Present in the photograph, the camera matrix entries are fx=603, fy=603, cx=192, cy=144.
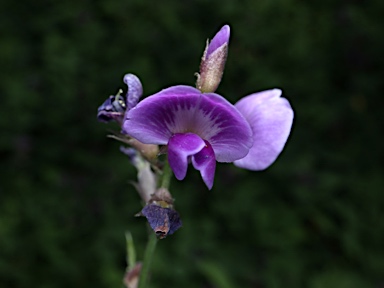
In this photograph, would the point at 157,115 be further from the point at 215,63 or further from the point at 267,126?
the point at 267,126

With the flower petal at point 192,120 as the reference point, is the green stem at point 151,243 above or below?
below

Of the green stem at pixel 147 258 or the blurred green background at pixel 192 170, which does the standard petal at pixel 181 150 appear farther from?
the blurred green background at pixel 192 170

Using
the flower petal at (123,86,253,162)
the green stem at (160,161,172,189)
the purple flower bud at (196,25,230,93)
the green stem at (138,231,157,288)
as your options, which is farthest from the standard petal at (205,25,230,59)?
the green stem at (138,231,157,288)

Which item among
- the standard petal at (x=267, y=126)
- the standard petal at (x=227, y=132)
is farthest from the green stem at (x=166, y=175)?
the standard petal at (x=267, y=126)

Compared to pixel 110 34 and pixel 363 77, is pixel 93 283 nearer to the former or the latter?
pixel 110 34

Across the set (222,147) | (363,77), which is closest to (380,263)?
(363,77)

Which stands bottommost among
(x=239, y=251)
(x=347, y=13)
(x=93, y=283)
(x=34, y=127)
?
(x=93, y=283)

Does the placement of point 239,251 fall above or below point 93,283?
above
